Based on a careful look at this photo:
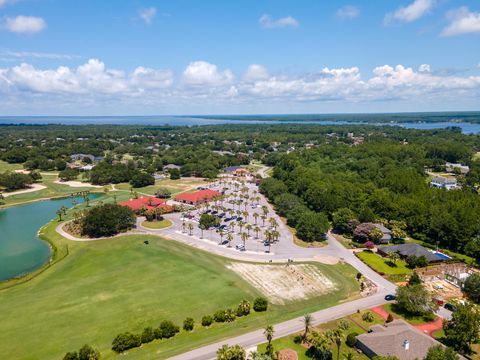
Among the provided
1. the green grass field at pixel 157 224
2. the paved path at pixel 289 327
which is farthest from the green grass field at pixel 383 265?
the green grass field at pixel 157 224

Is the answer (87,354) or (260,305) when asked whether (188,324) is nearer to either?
(260,305)

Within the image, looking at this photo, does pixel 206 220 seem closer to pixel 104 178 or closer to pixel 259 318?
pixel 259 318

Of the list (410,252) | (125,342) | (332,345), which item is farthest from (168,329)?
(410,252)

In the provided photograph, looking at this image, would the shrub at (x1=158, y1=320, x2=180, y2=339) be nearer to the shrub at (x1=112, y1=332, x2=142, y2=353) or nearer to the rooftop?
the shrub at (x1=112, y1=332, x2=142, y2=353)

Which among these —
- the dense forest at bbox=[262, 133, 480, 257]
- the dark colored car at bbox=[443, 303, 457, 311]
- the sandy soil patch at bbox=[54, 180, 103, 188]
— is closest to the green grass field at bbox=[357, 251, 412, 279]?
the dark colored car at bbox=[443, 303, 457, 311]

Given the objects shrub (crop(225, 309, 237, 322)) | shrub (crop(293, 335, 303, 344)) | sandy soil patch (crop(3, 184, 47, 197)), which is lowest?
shrub (crop(293, 335, 303, 344))

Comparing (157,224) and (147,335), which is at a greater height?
(147,335)
